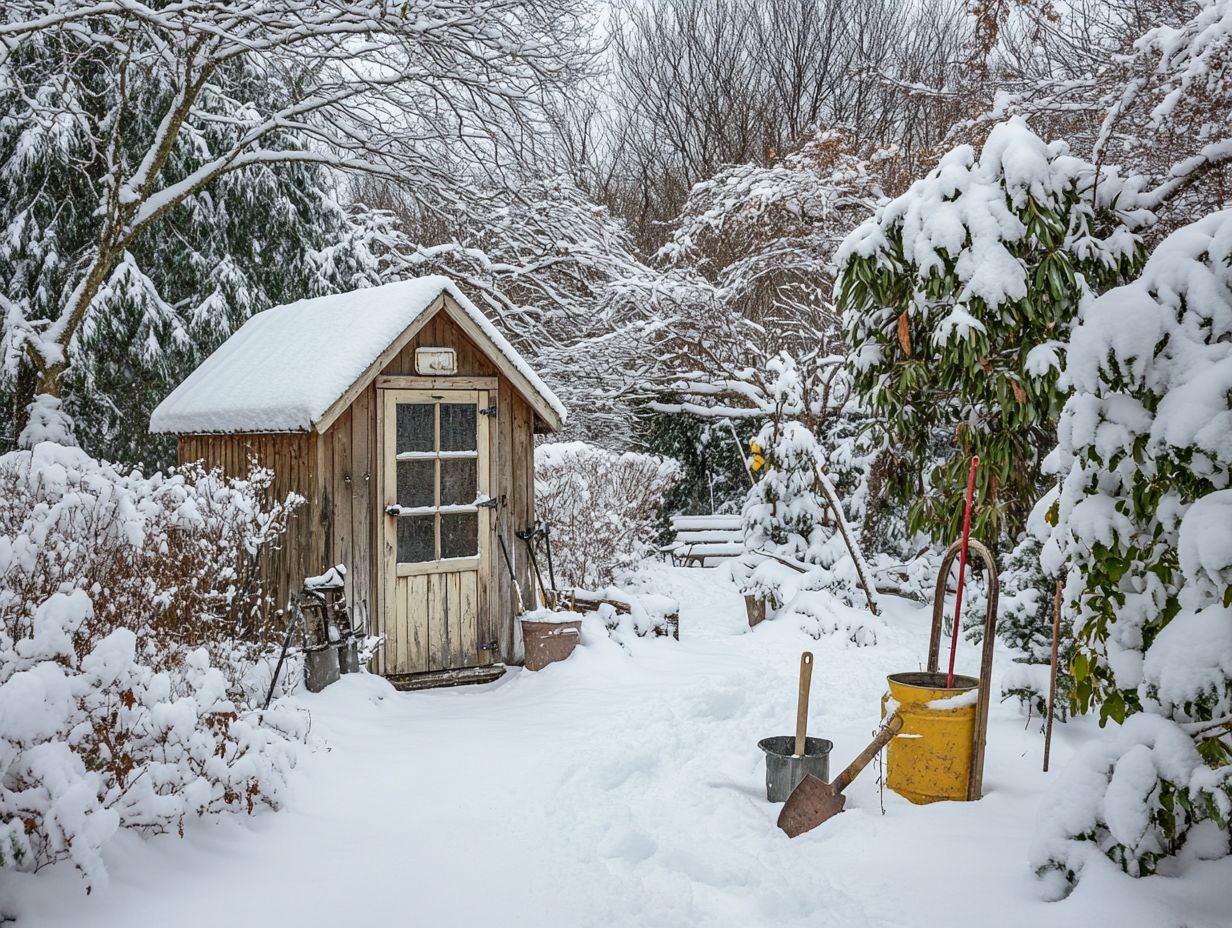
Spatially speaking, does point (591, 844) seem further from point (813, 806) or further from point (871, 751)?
point (871, 751)

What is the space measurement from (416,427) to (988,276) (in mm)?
4697

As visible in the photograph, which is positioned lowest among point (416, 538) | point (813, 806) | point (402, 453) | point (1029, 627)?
point (813, 806)

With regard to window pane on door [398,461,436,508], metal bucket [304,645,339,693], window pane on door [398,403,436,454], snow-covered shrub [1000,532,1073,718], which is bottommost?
metal bucket [304,645,339,693]

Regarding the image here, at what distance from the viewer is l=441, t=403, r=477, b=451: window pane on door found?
8.15 metres

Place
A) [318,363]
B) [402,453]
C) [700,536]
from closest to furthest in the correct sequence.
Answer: [318,363], [402,453], [700,536]

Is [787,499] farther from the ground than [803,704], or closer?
farther from the ground

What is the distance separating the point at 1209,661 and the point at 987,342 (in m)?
1.96

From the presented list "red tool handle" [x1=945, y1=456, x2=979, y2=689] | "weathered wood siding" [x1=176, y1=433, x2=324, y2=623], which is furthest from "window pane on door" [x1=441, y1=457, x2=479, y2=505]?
"red tool handle" [x1=945, y1=456, x2=979, y2=689]

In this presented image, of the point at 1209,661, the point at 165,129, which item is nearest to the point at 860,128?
the point at 165,129

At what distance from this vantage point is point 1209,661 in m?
3.29

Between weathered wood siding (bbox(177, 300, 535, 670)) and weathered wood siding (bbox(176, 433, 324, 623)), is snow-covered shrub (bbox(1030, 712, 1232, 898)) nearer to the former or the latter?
weathered wood siding (bbox(177, 300, 535, 670))

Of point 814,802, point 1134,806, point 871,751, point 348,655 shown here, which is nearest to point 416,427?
point 348,655

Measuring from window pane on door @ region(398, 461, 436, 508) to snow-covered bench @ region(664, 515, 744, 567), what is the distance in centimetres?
736

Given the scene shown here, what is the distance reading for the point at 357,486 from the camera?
7.73 meters
